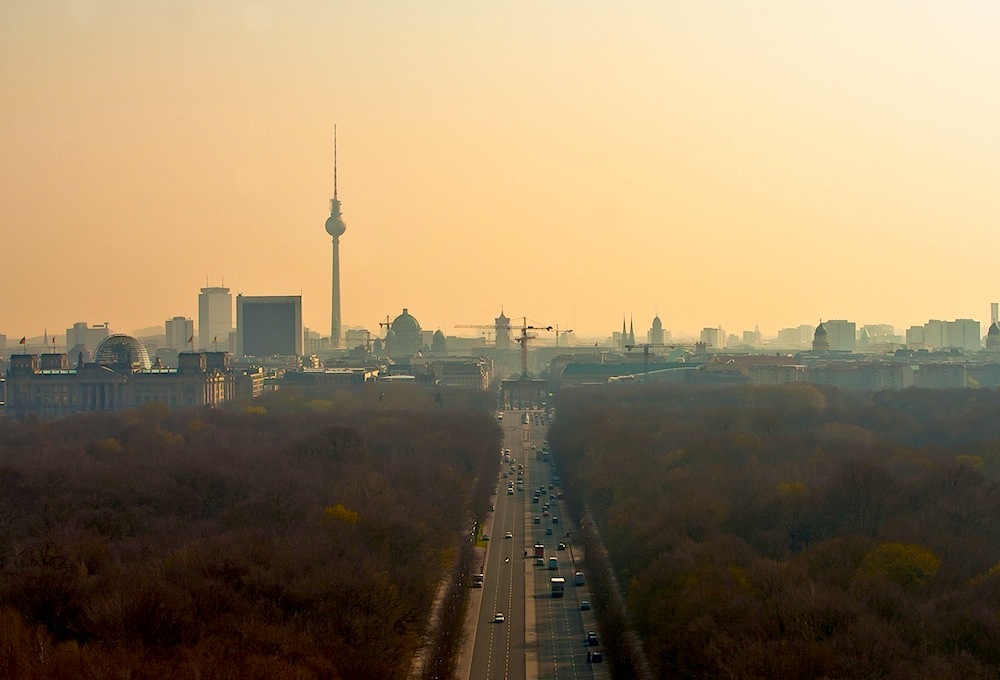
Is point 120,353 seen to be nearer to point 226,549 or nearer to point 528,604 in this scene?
point 528,604

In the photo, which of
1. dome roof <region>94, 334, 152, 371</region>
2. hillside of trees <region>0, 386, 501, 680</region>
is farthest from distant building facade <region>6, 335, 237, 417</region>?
hillside of trees <region>0, 386, 501, 680</region>

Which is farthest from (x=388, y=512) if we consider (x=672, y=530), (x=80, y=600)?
(x=80, y=600)

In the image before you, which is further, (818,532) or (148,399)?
(148,399)

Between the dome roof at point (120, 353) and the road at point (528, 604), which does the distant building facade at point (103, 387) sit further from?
the road at point (528, 604)

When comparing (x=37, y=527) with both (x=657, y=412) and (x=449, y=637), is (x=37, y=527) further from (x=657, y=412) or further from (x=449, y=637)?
(x=657, y=412)

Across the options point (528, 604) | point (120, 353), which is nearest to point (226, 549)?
point (528, 604)

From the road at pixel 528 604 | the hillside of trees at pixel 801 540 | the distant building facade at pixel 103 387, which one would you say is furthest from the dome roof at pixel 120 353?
the road at pixel 528 604
